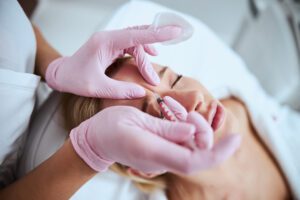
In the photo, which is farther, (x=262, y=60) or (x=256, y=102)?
(x=262, y=60)

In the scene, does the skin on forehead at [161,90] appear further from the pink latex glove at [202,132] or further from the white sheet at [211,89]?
the white sheet at [211,89]

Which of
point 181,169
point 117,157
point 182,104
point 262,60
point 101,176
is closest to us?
point 181,169

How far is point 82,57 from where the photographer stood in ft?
2.45

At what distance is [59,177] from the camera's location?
64 centimetres

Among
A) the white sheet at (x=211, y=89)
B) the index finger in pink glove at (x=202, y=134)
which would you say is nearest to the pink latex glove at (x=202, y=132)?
the index finger in pink glove at (x=202, y=134)

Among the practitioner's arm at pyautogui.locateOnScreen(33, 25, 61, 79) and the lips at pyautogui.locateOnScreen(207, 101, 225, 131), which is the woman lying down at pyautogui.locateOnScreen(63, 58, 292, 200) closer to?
the lips at pyautogui.locateOnScreen(207, 101, 225, 131)

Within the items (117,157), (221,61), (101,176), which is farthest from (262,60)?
(117,157)

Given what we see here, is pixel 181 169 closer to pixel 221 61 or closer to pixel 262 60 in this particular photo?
pixel 221 61

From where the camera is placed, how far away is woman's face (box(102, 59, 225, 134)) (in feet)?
2.28

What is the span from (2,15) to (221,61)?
885mm

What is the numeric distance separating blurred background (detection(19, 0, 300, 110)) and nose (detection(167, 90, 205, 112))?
652 mm

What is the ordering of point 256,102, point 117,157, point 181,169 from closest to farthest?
point 181,169 → point 117,157 → point 256,102

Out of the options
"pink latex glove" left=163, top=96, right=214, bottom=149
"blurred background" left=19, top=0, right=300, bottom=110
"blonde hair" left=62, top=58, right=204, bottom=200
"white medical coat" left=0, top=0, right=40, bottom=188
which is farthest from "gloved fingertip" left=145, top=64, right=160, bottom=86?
"blurred background" left=19, top=0, right=300, bottom=110

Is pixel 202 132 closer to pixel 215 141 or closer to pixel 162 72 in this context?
pixel 215 141
